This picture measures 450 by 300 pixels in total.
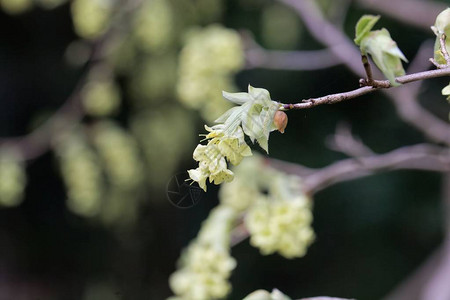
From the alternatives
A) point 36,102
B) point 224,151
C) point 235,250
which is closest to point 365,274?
point 235,250

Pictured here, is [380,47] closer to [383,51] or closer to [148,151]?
[383,51]

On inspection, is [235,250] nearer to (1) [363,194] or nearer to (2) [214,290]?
(1) [363,194]

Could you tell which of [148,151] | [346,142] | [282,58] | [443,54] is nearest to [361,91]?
[443,54]

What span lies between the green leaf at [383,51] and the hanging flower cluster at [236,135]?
0.26ft

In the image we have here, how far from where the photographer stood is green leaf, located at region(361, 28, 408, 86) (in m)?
0.45

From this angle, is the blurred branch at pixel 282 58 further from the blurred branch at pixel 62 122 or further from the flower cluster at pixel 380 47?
the flower cluster at pixel 380 47

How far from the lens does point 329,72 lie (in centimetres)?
220

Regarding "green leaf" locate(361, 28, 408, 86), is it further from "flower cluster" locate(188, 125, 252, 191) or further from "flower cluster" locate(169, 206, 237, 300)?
"flower cluster" locate(169, 206, 237, 300)

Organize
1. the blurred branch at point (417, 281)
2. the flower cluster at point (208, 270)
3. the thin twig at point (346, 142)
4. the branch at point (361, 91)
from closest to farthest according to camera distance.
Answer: the branch at point (361, 91) → the flower cluster at point (208, 270) → the thin twig at point (346, 142) → the blurred branch at point (417, 281)

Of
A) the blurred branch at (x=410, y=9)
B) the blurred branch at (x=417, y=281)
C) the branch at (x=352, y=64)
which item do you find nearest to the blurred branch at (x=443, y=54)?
the branch at (x=352, y=64)

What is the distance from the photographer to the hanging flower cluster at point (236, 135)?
462 mm

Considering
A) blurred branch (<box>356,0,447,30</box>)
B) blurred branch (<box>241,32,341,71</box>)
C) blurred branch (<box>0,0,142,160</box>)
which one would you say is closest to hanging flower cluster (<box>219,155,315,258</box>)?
blurred branch (<box>241,32,341,71</box>)

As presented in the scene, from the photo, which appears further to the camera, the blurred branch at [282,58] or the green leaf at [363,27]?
the blurred branch at [282,58]

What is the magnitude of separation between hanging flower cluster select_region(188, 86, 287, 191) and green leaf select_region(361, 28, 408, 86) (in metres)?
0.08
